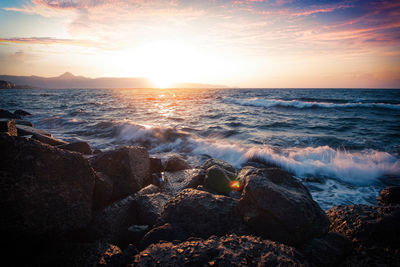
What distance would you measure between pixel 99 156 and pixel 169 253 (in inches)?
114

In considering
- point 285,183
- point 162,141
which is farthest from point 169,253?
point 162,141

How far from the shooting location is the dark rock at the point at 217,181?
12.9 ft

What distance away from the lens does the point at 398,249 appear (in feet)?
7.11

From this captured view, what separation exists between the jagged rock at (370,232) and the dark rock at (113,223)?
9.84ft

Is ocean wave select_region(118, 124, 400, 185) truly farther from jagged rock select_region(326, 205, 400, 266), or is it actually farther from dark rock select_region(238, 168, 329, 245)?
dark rock select_region(238, 168, 329, 245)

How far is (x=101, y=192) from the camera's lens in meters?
3.13

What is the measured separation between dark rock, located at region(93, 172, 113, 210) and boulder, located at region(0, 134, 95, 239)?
44cm

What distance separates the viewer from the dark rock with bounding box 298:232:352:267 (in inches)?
84.4

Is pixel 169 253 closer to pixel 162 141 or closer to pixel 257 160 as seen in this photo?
pixel 257 160

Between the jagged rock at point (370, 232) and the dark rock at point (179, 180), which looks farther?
the dark rock at point (179, 180)

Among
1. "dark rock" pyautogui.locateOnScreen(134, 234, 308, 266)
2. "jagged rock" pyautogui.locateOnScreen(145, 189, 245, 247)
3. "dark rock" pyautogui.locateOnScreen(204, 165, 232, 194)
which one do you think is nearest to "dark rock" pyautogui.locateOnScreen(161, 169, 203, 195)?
"dark rock" pyautogui.locateOnScreen(204, 165, 232, 194)

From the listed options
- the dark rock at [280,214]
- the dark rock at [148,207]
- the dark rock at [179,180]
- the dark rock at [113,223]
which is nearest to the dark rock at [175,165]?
the dark rock at [179,180]

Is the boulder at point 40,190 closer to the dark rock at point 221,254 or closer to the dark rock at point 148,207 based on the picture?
the dark rock at point 148,207

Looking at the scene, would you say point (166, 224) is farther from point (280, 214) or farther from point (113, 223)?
point (280, 214)
